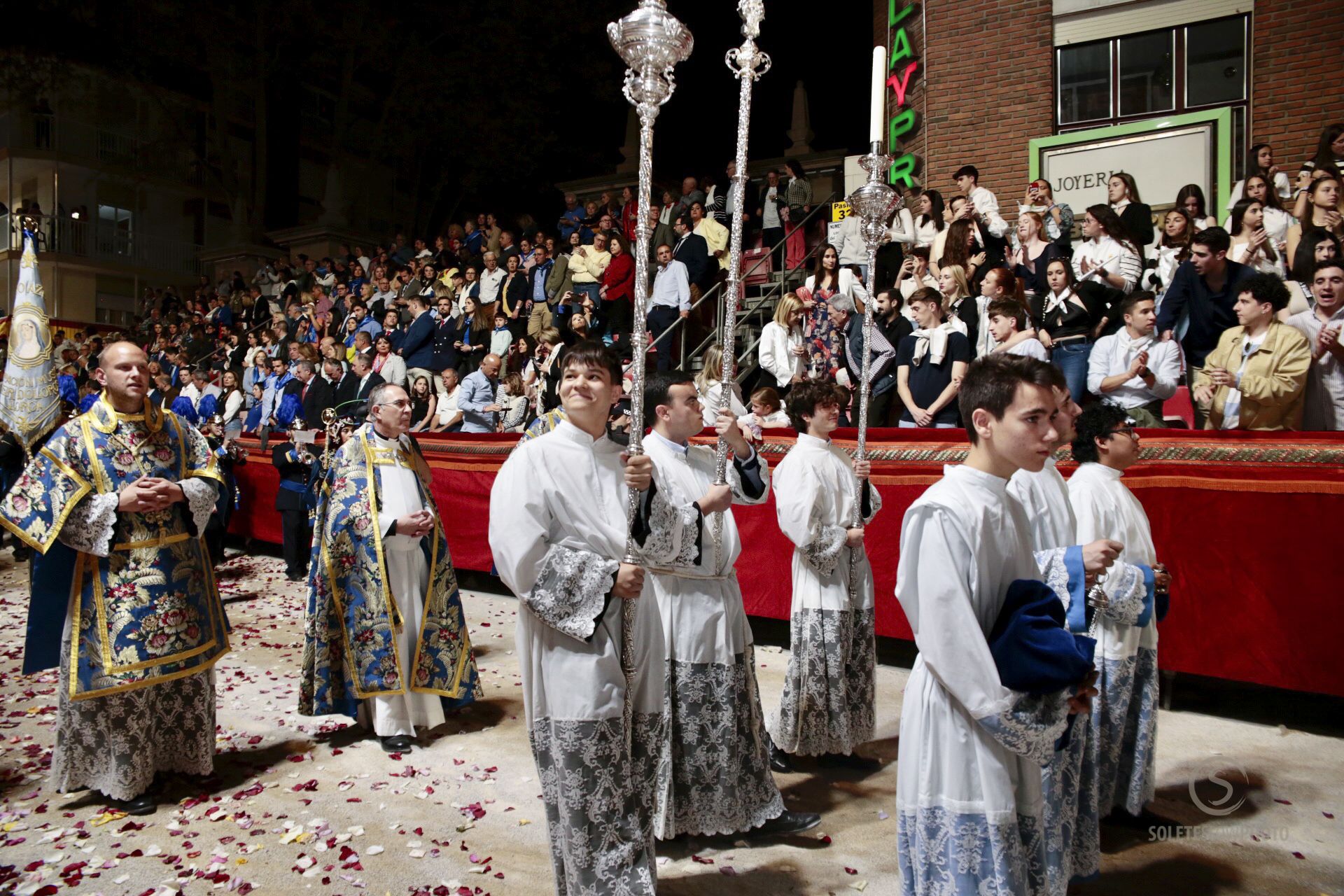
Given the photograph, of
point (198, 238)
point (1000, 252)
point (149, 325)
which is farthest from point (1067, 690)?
point (198, 238)

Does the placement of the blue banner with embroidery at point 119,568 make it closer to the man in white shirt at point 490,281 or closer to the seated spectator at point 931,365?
the seated spectator at point 931,365

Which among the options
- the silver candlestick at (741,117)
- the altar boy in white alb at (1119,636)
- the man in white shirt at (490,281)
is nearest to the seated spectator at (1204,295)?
the altar boy in white alb at (1119,636)

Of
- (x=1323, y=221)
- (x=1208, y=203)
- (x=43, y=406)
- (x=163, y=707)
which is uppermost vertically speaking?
(x=1208, y=203)

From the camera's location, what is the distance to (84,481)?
4.20 m

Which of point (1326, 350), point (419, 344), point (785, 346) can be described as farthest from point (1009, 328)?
point (419, 344)

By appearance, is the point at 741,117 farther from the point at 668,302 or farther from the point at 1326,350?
the point at 668,302

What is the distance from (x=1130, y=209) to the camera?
8.23 m

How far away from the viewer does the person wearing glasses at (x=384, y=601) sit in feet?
16.7

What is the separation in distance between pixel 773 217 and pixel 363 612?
830 cm

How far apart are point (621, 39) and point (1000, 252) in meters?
6.64

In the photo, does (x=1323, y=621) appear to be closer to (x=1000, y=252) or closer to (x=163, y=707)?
(x=1000, y=252)

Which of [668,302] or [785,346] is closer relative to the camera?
[785,346]

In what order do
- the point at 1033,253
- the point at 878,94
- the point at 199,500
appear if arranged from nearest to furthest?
the point at 878,94 < the point at 199,500 < the point at 1033,253

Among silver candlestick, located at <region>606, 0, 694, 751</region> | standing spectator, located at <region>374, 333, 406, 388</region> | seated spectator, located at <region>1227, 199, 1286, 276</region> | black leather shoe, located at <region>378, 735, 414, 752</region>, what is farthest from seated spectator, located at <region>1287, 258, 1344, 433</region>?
standing spectator, located at <region>374, 333, 406, 388</region>
